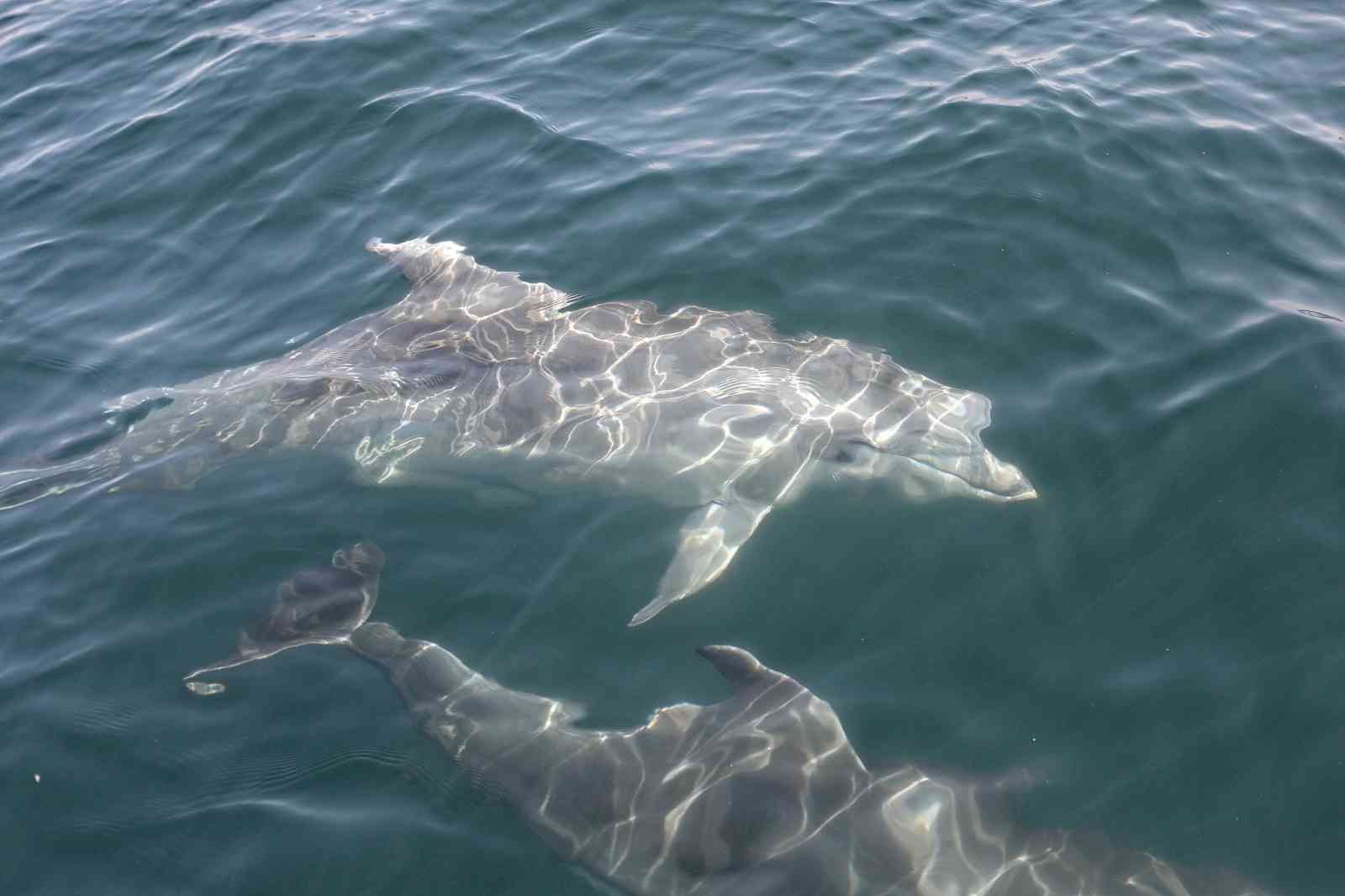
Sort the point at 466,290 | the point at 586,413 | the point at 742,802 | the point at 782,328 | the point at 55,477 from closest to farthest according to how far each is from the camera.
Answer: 1. the point at 742,802
2. the point at 55,477
3. the point at 586,413
4. the point at 782,328
5. the point at 466,290

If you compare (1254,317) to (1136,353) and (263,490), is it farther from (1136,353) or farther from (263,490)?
(263,490)

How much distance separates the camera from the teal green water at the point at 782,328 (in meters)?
6.50

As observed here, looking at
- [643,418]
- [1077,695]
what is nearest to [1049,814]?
[1077,695]

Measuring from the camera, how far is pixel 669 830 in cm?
625

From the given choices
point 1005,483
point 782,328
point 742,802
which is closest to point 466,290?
point 782,328

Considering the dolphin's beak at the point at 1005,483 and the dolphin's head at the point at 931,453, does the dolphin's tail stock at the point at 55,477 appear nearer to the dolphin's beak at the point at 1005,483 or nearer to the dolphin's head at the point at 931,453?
the dolphin's head at the point at 931,453

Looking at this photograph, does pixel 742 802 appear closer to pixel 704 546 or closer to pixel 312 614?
pixel 704 546

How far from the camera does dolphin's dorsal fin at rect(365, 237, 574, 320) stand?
35.0 feet

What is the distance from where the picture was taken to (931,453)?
908cm

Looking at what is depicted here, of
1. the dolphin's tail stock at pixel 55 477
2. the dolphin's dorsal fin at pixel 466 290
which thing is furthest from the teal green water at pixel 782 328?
the dolphin's dorsal fin at pixel 466 290

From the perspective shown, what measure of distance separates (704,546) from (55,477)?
592 centimetres

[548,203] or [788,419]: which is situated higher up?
[548,203]

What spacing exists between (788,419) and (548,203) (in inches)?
173

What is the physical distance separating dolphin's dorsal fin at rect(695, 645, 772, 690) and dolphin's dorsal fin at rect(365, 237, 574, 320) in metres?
4.67
